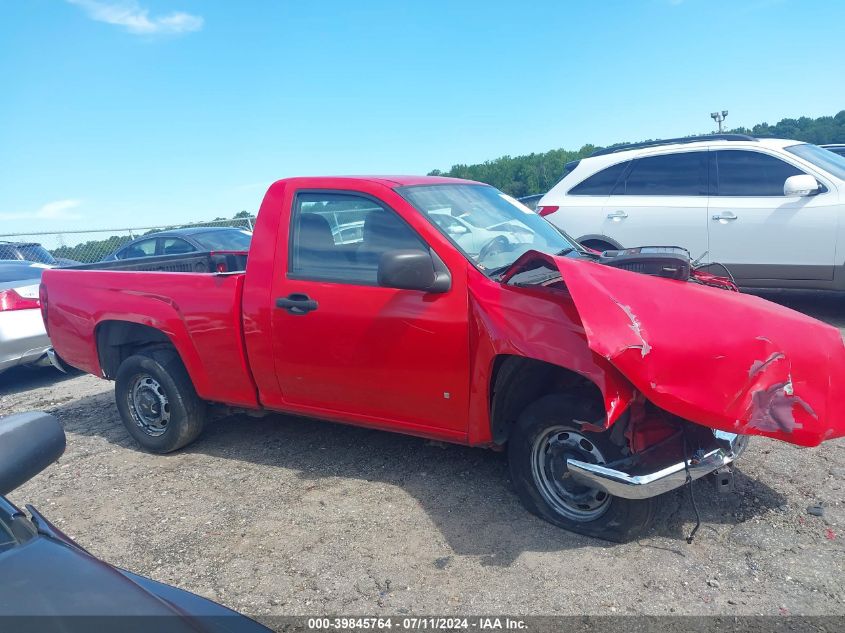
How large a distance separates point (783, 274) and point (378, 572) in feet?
19.0

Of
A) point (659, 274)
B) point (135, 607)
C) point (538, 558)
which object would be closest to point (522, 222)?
point (659, 274)

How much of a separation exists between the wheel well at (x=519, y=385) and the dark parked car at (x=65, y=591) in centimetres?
206

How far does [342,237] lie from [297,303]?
1.60 feet

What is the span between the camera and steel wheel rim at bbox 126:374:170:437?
5.05 meters

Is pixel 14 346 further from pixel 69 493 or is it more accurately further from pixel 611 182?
pixel 611 182

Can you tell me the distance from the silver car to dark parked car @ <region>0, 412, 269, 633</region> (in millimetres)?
5976

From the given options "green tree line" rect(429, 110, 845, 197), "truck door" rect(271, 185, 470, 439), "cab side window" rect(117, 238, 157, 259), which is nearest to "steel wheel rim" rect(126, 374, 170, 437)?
"truck door" rect(271, 185, 470, 439)

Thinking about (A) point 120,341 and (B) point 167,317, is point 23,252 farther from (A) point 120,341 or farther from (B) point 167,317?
(B) point 167,317

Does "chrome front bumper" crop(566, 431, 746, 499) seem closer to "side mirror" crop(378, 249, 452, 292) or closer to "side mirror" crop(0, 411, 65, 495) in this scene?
"side mirror" crop(378, 249, 452, 292)

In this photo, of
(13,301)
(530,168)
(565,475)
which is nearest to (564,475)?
(565,475)

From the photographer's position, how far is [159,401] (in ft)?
16.6

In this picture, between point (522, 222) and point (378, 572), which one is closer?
point (378, 572)

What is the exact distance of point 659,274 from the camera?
3.52 m

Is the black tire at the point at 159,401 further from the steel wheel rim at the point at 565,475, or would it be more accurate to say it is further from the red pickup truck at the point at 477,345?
the steel wheel rim at the point at 565,475
